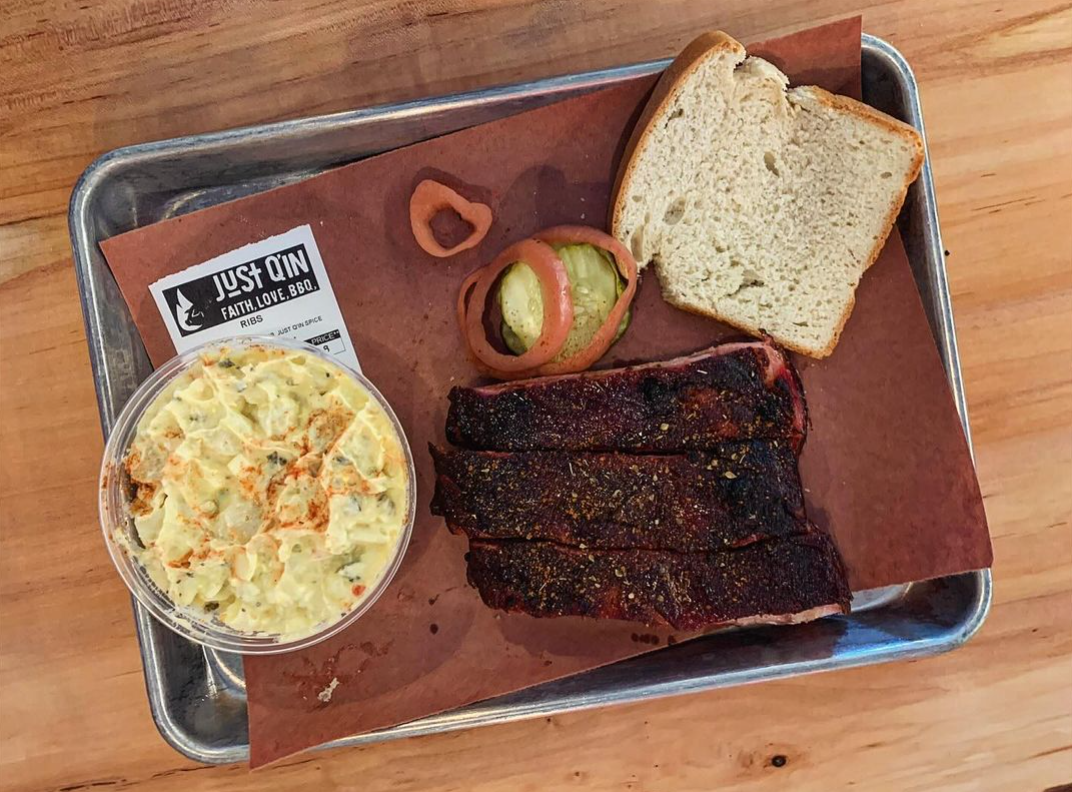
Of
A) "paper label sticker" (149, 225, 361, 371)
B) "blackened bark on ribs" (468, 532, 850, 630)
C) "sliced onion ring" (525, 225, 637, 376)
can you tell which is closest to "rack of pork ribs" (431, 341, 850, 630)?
"blackened bark on ribs" (468, 532, 850, 630)

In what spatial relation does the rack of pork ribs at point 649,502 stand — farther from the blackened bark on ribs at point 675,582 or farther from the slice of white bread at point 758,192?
the slice of white bread at point 758,192

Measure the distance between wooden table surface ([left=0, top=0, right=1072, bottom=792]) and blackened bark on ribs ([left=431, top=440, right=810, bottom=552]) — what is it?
2.44 ft

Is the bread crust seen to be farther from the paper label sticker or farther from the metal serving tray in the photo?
the paper label sticker

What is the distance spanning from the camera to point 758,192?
263 cm

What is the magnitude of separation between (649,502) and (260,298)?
4.67 ft

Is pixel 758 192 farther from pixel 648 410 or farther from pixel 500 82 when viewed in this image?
pixel 500 82

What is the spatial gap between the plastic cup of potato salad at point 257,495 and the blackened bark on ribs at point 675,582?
0.42 m

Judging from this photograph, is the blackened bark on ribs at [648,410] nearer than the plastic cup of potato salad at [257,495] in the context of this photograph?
No

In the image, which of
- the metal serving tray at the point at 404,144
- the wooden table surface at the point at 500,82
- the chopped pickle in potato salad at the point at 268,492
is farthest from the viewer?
the wooden table surface at the point at 500,82

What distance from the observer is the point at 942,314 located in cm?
256

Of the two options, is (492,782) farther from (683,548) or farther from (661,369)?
(661,369)

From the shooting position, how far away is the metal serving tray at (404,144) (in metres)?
2.54

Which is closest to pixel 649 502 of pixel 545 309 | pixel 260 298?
pixel 545 309

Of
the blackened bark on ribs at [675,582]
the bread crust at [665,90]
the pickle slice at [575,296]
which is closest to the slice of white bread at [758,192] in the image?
the bread crust at [665,90]
